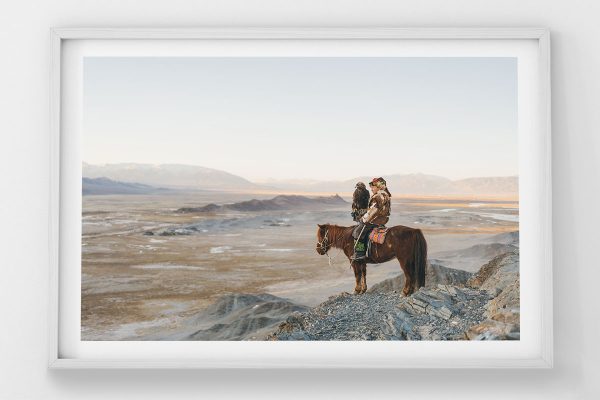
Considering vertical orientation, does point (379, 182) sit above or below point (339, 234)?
above

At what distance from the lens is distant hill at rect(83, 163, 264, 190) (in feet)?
6.37

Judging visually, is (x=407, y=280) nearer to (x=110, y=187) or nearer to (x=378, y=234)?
(x=378, y=234)

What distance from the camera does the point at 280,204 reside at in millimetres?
1964

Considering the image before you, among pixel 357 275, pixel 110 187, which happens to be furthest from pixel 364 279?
pixel 110 187

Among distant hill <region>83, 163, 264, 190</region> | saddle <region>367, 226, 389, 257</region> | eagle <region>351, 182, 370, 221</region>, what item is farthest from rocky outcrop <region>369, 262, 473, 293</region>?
distant hill <region>83, 163, 264, 190</region>

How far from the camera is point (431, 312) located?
76.5 inches

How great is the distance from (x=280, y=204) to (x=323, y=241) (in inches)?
7.9

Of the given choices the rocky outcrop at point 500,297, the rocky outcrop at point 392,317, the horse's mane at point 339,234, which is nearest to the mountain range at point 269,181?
the horse's mane at point 339,234

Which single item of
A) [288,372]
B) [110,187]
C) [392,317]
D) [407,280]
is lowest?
[288,372]

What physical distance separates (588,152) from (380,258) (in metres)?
→ 0.82

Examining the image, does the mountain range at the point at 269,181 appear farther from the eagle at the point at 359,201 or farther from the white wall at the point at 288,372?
the white wall at the point at 288,372

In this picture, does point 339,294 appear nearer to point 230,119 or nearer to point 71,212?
point 230,119

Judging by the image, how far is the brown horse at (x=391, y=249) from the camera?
1.95 meters

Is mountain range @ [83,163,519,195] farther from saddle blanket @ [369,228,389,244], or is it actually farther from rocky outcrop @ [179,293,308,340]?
rocky outcrop @ [179,293,308,340]
